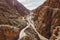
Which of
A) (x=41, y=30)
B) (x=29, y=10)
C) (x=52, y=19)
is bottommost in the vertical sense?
(x=29, y=10)

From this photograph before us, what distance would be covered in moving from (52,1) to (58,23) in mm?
6929

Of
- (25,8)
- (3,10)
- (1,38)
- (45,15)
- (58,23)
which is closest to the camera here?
(1,38)

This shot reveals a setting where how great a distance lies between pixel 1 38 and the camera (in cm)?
1806

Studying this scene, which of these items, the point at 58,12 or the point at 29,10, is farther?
the point at 29,10

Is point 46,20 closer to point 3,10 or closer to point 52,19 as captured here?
point 52,19

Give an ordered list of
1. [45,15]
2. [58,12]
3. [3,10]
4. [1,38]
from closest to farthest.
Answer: [1,38] → [58,12] → [45,15] → [3,10]

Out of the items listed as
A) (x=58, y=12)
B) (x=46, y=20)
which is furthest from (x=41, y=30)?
(x=58, y=12)

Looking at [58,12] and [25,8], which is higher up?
[58,12]

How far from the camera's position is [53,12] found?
24.0 metres

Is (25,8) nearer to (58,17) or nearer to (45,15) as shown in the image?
(45,15)

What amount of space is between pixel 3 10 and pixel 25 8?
1760 centimetres

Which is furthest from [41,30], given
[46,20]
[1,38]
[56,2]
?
[1,38]

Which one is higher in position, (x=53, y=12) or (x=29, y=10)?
(x=53, y=12)

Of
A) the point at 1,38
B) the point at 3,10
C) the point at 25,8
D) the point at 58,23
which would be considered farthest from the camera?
the point at 25,8
